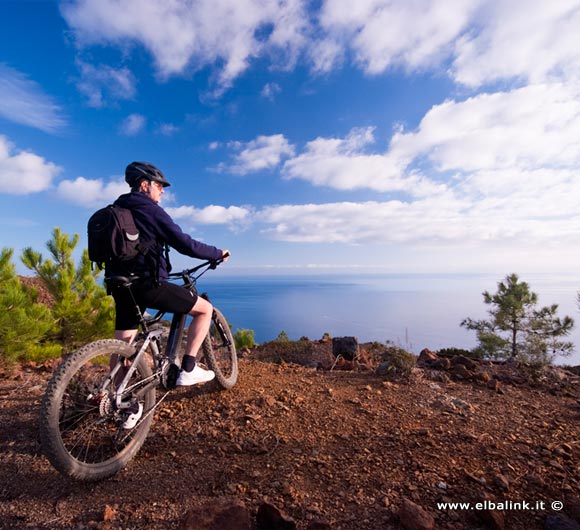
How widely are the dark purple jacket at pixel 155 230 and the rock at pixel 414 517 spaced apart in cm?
319

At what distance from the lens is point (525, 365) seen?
22.7 ft

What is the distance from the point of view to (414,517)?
235 centimetres

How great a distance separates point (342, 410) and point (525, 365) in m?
5.30

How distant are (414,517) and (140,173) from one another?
4305mm

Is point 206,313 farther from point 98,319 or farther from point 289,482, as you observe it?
point 98,319

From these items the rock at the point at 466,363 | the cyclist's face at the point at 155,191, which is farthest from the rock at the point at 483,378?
the cyclist's face at the point at 155,191

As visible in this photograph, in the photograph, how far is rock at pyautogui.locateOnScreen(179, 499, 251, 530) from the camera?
2.26 m

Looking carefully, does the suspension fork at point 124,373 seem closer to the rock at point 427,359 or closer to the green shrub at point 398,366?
the green shrub at point 398,366

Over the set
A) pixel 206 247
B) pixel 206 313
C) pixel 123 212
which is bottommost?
pixel 206 313

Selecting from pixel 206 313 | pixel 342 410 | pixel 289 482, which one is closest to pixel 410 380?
pixel 342 410

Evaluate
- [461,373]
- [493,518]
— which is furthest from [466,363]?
[493,518]

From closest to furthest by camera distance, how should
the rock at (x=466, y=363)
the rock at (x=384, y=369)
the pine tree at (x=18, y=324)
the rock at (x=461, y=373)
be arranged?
the rock at (x=384, y=369)
the rock at (x=461, y=373)
the rock at (x=466, y=363)
the pine tree at (x=18, y=324)

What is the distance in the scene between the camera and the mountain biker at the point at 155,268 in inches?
134

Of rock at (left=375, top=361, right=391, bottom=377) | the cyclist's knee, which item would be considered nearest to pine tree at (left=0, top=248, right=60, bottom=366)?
the cyclist's knee
